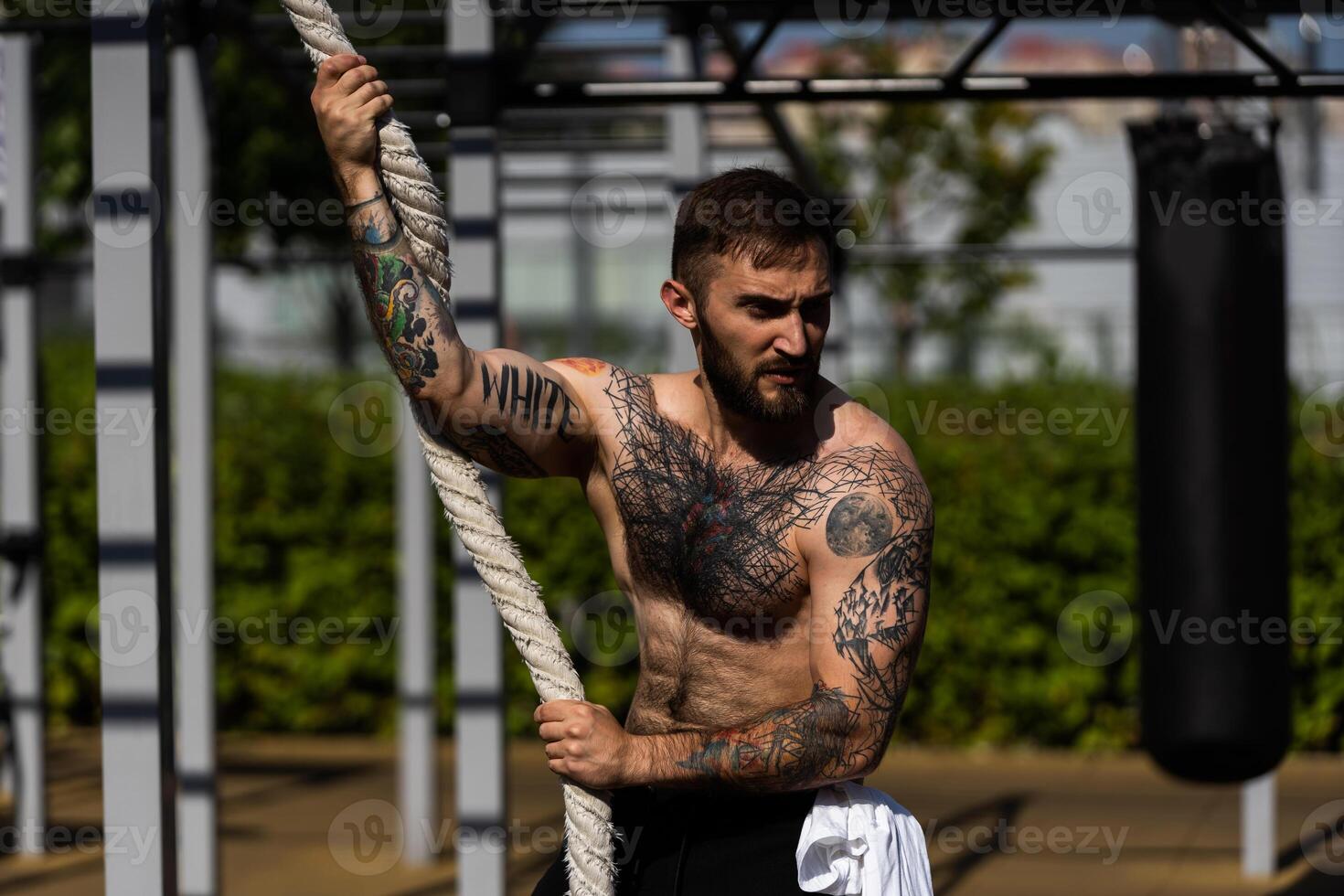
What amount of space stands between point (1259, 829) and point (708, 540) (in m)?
4.16

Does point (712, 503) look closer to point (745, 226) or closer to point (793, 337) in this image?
point (793, 337)

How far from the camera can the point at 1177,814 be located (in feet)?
23.9

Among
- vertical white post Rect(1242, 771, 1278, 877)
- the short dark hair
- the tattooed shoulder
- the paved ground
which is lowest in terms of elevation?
the paved ground

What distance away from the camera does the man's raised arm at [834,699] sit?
2477mm

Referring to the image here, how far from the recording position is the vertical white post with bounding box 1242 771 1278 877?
5996 mm

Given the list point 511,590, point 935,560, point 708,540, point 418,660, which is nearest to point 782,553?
point 708,540

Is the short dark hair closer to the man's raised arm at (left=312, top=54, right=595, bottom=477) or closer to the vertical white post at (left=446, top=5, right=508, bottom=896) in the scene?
the man's raised arm at (left=312, top=54, right=595, bottom=477)

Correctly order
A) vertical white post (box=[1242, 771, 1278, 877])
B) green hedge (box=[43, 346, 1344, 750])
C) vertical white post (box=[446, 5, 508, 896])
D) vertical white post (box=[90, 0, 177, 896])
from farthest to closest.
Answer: green hedge (box=[43, 346, 1344, 750]), vertical white post (box=[1242, 771, 1278, 877]), vertical white post (box=[446, 5, 508, 896]), vertical white post (box=[90, 0, 177, 896])

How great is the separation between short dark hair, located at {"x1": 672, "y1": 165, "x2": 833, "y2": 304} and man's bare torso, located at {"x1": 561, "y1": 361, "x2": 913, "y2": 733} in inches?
13.1

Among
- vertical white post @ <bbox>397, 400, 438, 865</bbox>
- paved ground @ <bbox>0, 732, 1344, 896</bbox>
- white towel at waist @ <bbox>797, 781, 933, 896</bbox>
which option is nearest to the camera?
white towel at waist @ <bbox>797, 781, 933, 896</bbox>

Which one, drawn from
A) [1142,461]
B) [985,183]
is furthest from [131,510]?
[985,183]

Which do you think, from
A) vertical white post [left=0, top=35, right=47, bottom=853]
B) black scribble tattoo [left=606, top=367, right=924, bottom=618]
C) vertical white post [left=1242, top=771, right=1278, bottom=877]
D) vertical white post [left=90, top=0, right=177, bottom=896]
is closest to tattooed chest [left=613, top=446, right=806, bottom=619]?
black scribble tattoo [left=606, top=367, right=924, bottom=618]

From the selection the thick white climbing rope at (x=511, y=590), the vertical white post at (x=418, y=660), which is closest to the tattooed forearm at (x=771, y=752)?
the thick white climbing rope at (x=511, y=590)

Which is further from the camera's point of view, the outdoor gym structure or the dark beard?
the outdoor gym structure
